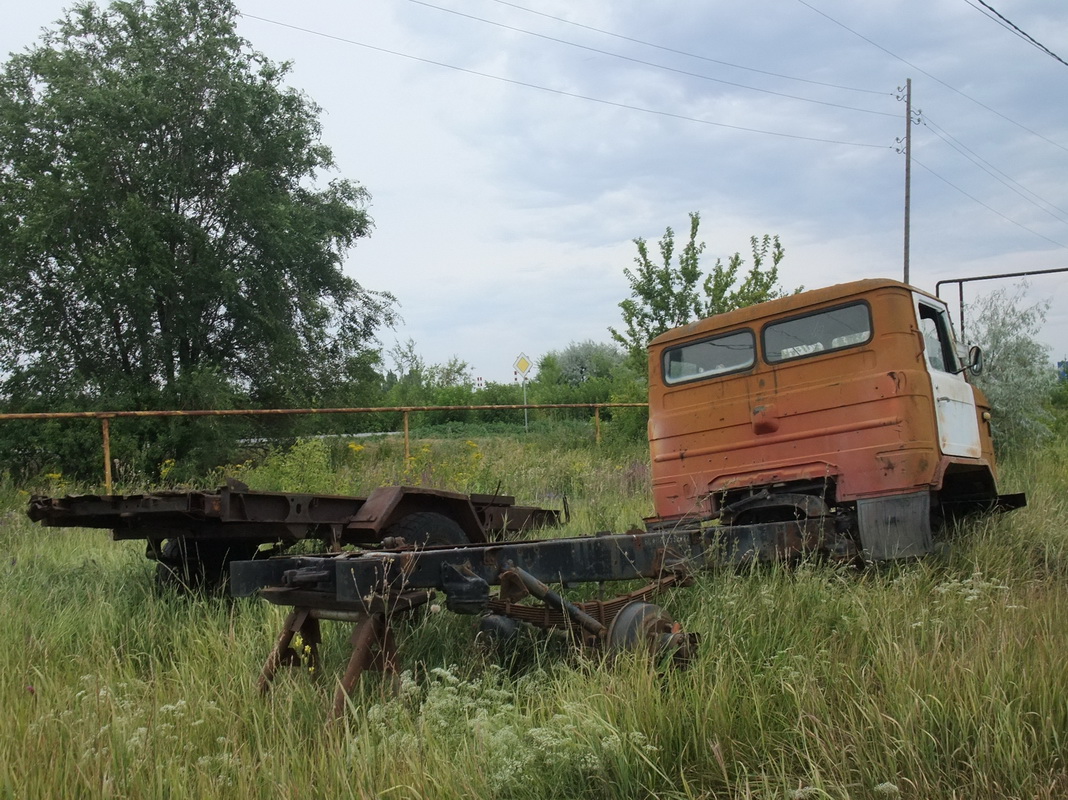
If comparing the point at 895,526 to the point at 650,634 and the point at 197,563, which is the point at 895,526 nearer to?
the point at 650,634

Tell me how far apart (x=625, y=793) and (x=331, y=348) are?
81.8 ft

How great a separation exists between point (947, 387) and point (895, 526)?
1.47 m

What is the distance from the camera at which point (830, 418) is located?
684cm

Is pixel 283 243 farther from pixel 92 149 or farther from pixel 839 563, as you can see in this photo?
pixel 839 563

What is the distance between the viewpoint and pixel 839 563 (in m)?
5.75

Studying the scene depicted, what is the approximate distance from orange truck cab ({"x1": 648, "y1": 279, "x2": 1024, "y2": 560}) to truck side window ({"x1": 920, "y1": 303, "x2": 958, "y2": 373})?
0.02m

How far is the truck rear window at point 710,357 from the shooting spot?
7551mm

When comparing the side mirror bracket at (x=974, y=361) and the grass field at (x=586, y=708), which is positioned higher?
the side mirror bracket at (x=974, y=361)

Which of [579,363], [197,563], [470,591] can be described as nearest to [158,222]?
[197,563]

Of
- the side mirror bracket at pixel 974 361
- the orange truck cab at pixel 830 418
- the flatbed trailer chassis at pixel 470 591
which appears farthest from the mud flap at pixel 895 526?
the flatbed trailer chassis at pixel 470 591

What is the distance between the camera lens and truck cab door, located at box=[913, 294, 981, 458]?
6.86 m

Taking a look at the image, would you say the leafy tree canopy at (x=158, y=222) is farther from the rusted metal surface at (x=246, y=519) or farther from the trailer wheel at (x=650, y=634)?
the trailer wheel at (x=650, y=634)

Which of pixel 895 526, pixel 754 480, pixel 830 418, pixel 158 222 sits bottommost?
pixel 895 526

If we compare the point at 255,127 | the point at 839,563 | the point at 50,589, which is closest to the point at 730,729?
the point at 839,563
